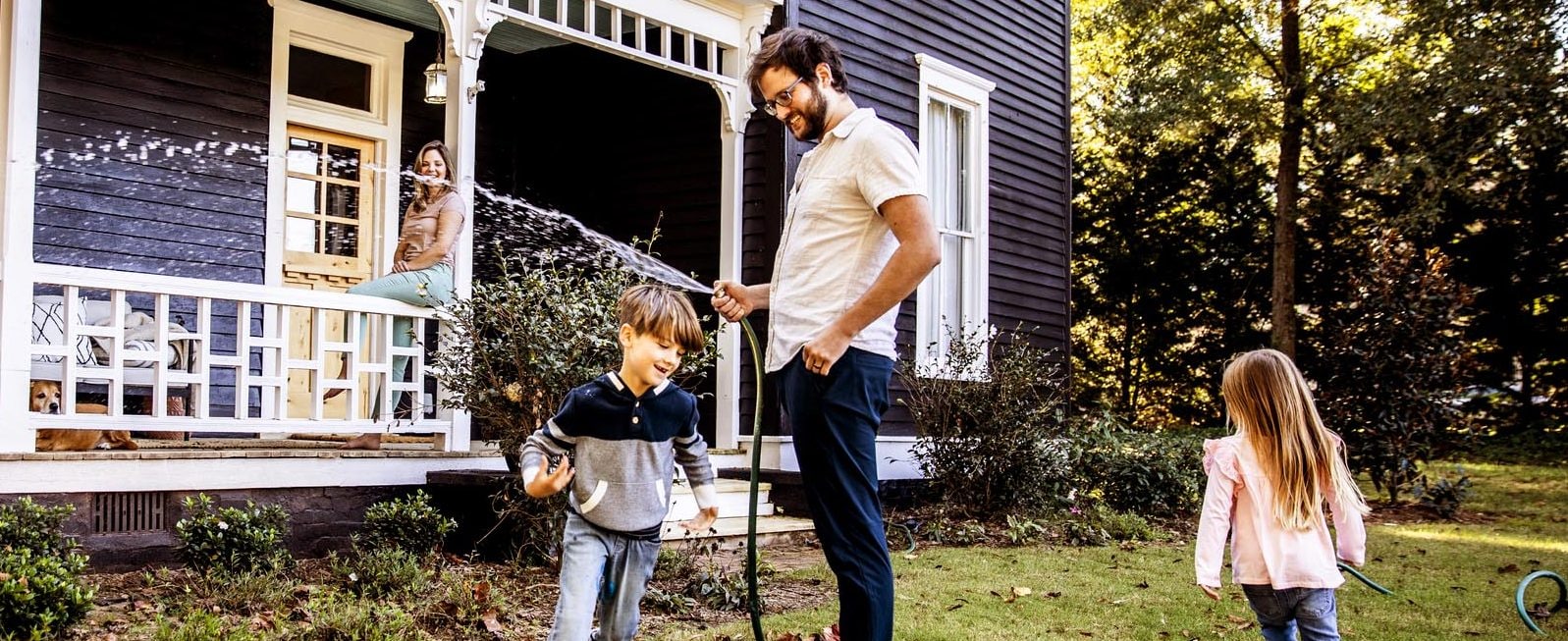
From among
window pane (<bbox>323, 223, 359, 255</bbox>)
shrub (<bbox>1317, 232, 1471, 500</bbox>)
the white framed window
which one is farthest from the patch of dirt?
shrub (<bbox>1317, 232, 1471, 500</bbox>)

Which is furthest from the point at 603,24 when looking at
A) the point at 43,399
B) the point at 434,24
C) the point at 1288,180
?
the point at 1288,180

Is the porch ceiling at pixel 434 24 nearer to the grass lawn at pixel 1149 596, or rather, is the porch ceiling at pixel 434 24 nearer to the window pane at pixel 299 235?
the window pane at pixel 299 235

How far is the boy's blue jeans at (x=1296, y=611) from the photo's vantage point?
3.61 meters

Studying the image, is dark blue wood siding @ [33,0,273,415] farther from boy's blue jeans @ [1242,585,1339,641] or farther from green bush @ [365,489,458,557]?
boy's blue jeans @ [1242,585,1339,641]

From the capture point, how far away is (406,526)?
600 cm

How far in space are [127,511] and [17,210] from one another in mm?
1388

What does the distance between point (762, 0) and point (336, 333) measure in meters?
3.56

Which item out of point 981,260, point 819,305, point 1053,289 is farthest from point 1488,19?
point 819,305

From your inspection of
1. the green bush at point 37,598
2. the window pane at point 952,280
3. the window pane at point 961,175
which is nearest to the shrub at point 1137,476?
the window pane at point 952,280

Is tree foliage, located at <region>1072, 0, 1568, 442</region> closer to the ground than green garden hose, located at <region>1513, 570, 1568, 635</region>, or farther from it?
farther from it

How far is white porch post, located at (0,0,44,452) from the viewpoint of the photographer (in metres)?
5.31

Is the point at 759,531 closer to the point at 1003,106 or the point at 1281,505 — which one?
the point at 1281,505

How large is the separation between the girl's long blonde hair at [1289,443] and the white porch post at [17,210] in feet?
15.4

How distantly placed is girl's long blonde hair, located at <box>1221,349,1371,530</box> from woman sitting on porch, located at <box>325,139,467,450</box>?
13.0ft
